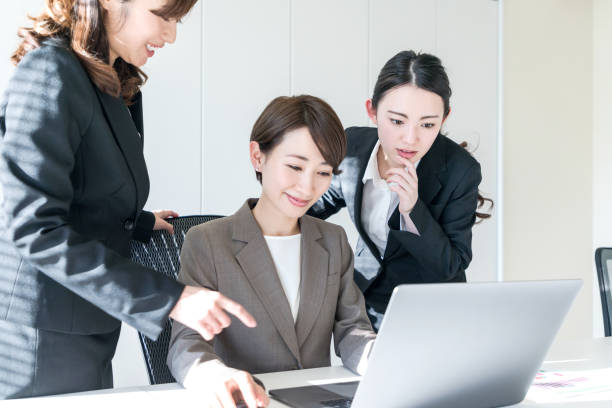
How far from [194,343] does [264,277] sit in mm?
257

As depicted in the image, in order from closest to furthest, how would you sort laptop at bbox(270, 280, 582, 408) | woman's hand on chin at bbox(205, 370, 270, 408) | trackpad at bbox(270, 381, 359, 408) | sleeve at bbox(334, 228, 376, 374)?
laptop at bbox(270, 280, 582, 408) → woman's hand on chin at bbox(205, 370, 270, 408) → trackpad at bbox(270, 381, 359, 408) → sleeve at bbox(334, 228, 376, 374)

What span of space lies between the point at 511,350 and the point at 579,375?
45 cm

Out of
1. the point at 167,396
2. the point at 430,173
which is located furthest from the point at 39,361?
the point at 430,173

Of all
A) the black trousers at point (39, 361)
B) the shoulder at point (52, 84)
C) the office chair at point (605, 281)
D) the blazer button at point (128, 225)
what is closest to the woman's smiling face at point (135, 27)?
the shoulder at point (52, 84)

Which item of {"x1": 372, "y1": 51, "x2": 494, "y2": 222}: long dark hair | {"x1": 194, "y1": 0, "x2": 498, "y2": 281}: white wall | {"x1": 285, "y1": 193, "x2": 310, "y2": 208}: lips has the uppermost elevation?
{"x1": 194, "y1": 0, "x2": 498, "y2": 281}: white wall

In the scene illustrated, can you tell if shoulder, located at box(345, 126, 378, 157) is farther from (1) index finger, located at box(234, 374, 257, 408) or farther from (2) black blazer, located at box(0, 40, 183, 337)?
(1) index finger, located at box(234, 374, 257, 408)

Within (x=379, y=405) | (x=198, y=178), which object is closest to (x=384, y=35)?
(x=198, y=178)

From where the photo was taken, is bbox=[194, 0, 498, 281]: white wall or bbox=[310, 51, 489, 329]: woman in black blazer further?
bbox=[194, 0, 498, 281]: white wall

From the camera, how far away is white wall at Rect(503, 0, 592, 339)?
4.47 meters

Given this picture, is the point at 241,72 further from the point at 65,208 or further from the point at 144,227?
the point at 65,208

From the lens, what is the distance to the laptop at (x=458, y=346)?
0.96 metres

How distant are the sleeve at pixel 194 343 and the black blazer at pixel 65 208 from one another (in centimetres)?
14

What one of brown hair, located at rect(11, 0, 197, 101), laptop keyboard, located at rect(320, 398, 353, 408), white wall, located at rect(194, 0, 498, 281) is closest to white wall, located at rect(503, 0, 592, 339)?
white wall, located at rect(194, 0, 498, 281)

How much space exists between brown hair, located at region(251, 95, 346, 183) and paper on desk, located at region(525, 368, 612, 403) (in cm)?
69
